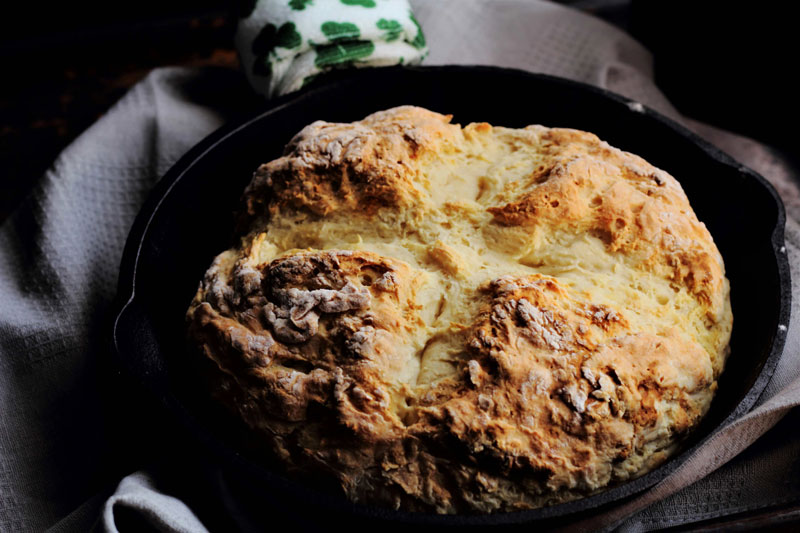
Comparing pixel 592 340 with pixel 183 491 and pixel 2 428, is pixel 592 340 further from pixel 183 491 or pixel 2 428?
pixel 2 428

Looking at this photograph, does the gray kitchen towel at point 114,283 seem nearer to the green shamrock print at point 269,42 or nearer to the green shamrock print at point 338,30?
the green shamrock print at point 269,42

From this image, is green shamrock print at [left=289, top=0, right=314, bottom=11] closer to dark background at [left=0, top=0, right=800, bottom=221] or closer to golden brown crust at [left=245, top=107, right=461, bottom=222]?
dark background at [left=0, top=0, right=800, bottom=221]

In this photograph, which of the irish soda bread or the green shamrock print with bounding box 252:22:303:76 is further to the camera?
the green shamrock print with bounding box 252:22:303:76

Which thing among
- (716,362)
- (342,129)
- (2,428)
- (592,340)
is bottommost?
(2,428)

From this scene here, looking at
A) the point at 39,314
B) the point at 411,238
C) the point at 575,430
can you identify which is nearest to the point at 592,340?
the point at 575,430

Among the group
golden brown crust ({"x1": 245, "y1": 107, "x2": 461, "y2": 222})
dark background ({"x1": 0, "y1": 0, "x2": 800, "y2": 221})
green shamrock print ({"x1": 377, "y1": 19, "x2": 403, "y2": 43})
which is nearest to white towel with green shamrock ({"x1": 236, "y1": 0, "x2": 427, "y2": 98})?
green shamrock print ({"x1": 377, "y1": 19, "x2": 403, "y2": 43})
